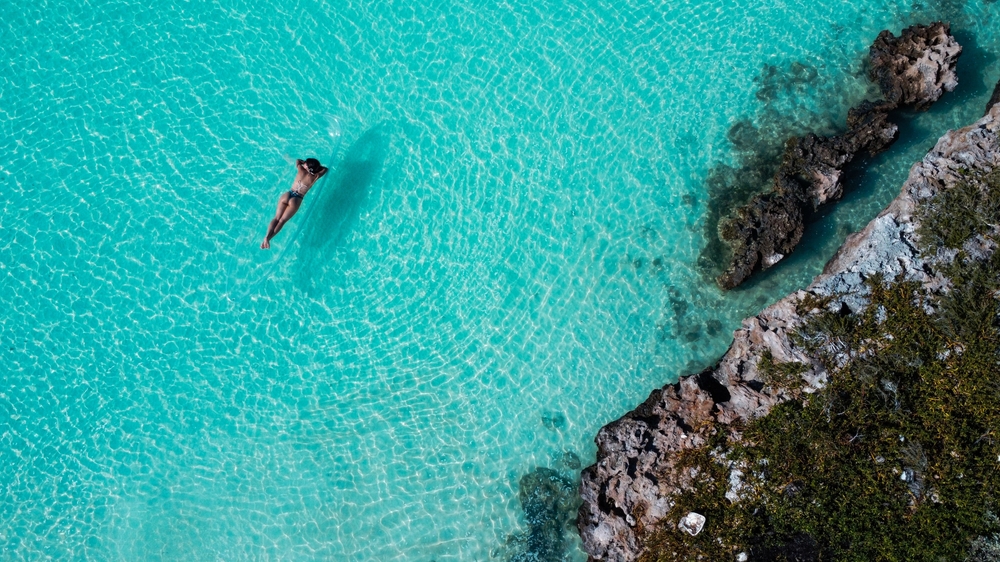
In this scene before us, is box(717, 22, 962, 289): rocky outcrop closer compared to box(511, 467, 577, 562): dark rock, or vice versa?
box(511, 467, 577, 562): dark rock

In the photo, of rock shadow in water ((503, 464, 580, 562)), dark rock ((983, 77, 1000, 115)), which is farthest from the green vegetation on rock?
dark rock ((983, 77, 1000, 115))

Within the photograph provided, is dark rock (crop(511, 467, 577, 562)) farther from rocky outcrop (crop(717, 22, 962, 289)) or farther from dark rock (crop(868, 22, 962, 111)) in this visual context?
dark rock (crop(868, 22, 962, 111))

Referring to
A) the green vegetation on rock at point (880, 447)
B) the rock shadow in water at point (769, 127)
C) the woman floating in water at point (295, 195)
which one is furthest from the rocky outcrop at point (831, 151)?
the woman floating in water at point (295, 195)

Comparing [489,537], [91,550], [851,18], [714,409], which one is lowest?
[91,550]

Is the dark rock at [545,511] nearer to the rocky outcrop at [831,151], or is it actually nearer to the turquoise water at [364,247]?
the turquoise water at [364,247]

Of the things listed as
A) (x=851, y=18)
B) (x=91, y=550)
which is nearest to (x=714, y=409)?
(x=851, y=18)

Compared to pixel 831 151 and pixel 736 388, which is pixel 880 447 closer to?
pixel 736 388

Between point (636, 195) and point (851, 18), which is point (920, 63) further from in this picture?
point (636, 195)
